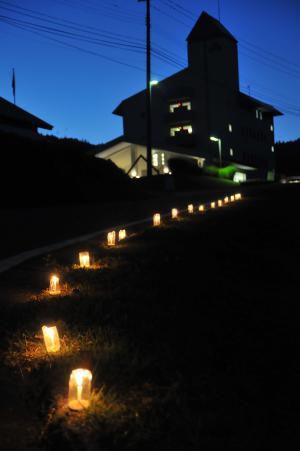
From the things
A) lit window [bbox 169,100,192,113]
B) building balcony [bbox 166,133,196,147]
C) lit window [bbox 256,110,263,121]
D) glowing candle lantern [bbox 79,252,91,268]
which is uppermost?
lit window [bbox 256,110,263,121]

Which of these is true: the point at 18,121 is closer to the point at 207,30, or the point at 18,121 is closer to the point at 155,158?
the point at 155,158

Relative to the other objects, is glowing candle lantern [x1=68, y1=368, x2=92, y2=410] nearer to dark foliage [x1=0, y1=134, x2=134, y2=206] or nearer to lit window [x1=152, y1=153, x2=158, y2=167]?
dark foliage [x1=0, y1=134, x2=134, y2=206]

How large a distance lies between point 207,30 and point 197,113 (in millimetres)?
9686

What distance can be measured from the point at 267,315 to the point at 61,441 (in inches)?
194

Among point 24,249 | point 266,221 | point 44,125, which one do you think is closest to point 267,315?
point 24,249

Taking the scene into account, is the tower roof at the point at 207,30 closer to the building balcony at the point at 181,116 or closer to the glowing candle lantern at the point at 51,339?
the building balcony at the point at 181,116

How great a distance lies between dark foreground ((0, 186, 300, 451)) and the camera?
12.4 feet

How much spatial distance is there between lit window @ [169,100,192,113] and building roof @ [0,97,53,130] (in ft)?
80.3

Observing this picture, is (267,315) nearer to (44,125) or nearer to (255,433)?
(255,433)

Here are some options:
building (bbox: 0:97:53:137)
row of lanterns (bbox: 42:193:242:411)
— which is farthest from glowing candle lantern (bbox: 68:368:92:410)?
building (bbox: 0:97:53:137)

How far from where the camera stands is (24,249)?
1167 centimetres

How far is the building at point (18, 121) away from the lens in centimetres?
3177

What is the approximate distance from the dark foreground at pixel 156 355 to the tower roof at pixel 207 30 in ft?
170

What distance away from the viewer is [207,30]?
59.3 m
